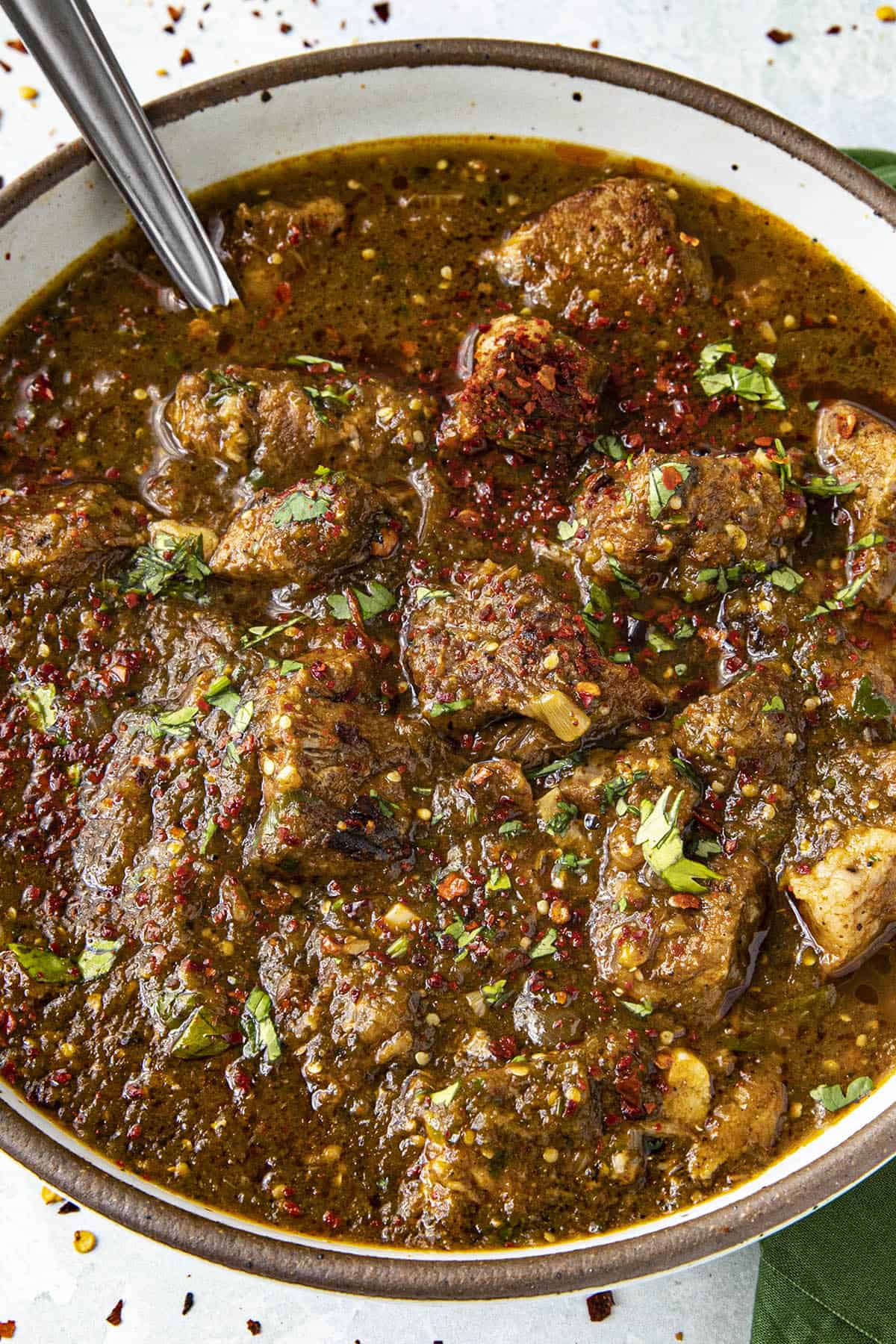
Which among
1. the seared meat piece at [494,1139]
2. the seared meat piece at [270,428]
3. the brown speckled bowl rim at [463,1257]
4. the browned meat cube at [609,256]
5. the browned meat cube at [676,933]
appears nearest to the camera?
the brown speckled bowl rim at [463,1257]

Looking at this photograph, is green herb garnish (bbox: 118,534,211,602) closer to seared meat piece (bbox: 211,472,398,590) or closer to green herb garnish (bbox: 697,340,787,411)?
seared meat piece (bbox: 211,472,398,590)

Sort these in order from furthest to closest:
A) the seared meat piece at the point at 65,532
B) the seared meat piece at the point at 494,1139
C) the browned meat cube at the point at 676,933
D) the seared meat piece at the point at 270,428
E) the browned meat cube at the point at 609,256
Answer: the browned meat cube at the point at 609,256 < the seared meat piece at the point at 270,428 < the seared meat piece at the point at 65,532 < the browned meat cube at the point at 676,933 < the seared meat piece at the point at 494,1139

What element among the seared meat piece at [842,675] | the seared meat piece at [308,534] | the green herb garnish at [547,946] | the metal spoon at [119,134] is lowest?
the green herb garnish at [547,946]

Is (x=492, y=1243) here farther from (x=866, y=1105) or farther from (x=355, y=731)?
(x=355, y=731)

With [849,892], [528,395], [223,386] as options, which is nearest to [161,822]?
[223,386]

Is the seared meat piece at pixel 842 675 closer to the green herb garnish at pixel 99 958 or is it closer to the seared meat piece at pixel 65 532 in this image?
the seared meat piece at pixel 65 532

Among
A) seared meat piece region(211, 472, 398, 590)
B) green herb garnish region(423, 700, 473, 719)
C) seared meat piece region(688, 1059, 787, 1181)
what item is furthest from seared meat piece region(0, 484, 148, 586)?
seared meat piece region(688, 1059, 787, 1181)

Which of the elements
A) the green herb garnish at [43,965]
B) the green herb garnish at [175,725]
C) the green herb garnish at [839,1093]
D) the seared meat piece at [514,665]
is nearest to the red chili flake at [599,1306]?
the green herb garnish at [839,1093]
